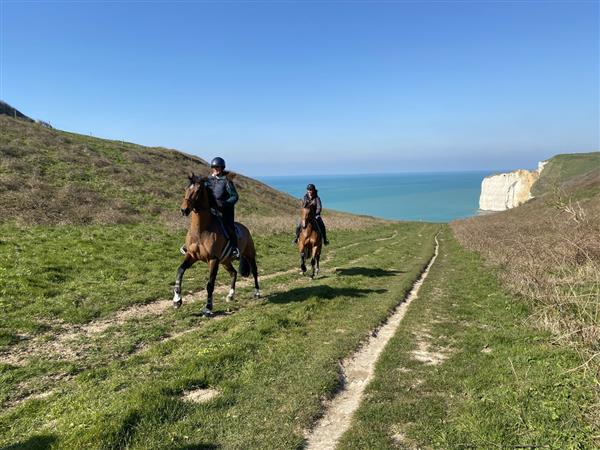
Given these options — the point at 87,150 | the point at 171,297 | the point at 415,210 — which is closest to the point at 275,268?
the point at 171,297

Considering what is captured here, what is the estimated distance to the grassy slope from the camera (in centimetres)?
514

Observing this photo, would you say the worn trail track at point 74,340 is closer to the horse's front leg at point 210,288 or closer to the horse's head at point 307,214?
the horse's front leg at point 210,288

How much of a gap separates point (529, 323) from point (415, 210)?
638 feet

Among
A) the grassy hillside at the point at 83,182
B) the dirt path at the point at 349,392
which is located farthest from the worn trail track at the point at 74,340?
the grassy hillside at the point at 83,182

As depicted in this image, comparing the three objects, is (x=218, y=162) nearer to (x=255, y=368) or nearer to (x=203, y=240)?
(x=203, y=240)

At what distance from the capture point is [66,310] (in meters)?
10.4

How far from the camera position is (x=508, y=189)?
459ft

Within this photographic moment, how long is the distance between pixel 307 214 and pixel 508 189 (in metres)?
146

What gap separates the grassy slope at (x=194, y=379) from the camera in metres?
5.14

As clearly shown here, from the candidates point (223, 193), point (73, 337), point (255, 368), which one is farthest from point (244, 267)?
point (255, 368)

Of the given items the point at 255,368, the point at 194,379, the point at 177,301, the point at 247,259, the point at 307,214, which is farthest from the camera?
the point at 307,214

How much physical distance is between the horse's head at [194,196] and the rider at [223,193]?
3.36ft

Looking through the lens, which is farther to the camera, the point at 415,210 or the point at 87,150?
the point at 415,210

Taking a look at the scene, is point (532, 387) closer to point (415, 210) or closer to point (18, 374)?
point (18, 374)
